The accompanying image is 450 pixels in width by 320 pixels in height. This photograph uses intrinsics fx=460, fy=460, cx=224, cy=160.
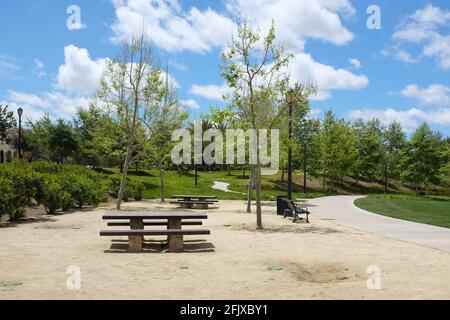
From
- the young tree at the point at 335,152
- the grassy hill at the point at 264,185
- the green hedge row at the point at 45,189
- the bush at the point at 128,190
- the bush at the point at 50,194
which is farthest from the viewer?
the young tree at the point at 335,152

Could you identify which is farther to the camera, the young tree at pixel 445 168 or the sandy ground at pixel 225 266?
the young tree at pixel 445 168

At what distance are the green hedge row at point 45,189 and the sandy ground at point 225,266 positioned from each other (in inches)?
58.4

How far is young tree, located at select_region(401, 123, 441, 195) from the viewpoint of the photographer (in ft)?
186

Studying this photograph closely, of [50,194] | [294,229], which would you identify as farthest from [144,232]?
[50,194]

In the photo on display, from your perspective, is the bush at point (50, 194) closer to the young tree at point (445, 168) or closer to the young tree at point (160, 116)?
the young tree at point (160, 116)

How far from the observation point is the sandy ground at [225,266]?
249 inches

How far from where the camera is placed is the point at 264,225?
15234 millimetres

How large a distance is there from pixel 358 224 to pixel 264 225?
11.3 ft

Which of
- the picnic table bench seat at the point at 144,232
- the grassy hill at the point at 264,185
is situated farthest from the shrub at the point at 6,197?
the grassy hill at the point at 264,185

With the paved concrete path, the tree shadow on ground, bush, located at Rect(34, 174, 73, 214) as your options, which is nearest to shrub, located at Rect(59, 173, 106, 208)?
bush, located at Rect(34, 174, 73, 214)

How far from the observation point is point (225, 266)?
27.1ft
